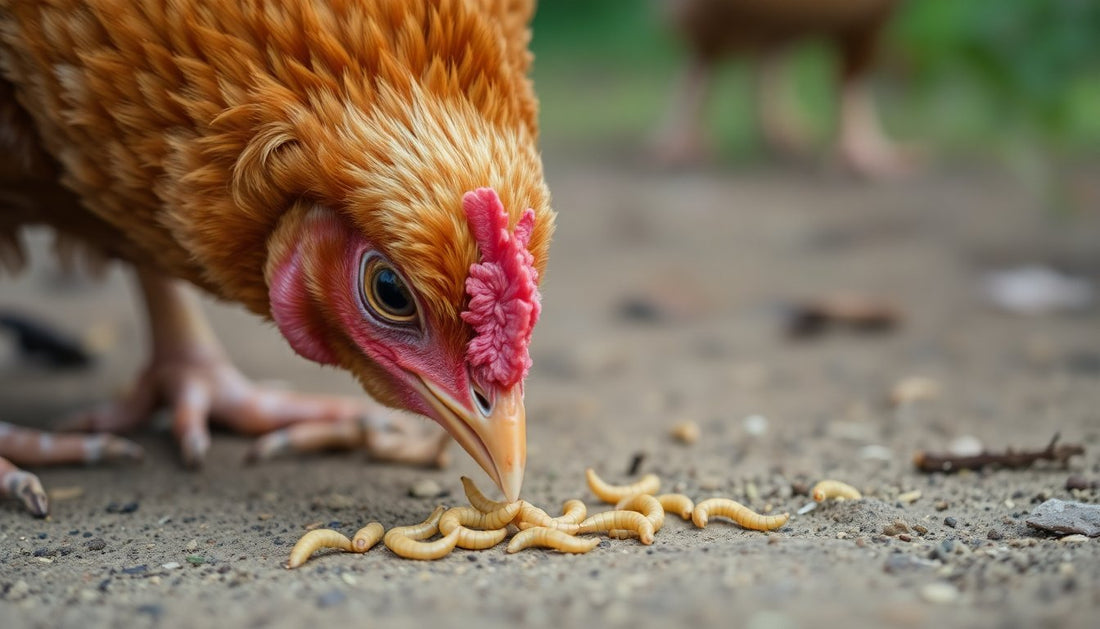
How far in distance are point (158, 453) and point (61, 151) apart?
1131 mm

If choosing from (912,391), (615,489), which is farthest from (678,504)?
(912,391)

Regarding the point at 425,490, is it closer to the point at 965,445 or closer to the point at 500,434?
the point at 500,434

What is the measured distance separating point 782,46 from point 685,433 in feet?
16.1

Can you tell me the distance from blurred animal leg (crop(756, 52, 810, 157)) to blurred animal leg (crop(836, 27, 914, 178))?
1.93ft

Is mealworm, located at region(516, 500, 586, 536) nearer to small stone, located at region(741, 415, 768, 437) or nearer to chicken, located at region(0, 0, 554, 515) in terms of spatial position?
chicken, located at region(0, 0, 554, 515)

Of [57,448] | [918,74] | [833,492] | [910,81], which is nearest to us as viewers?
[833,492]

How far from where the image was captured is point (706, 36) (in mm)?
7648

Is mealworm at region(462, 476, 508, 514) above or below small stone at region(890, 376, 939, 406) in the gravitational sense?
below

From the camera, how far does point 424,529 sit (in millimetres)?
2432

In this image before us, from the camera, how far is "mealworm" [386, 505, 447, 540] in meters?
2.41

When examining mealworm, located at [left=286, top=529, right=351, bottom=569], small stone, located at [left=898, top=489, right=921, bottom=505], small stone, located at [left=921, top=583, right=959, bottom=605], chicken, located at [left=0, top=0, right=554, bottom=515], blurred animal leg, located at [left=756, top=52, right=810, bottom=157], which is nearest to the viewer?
small stone, located at [left=921, top=583, right=959, bottom=605]

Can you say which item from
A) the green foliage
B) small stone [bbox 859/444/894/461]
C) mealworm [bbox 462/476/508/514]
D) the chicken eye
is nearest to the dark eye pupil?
the chicken eye

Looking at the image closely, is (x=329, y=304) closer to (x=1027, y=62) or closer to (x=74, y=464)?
(x=74, y=464)

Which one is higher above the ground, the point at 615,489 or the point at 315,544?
the point at 615,489
